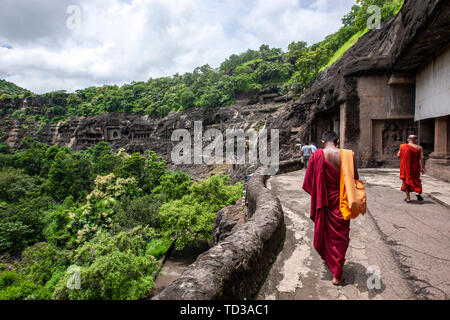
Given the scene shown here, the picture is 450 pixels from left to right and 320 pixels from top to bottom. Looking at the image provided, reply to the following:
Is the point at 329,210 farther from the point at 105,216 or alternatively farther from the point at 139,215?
the point at 105,216

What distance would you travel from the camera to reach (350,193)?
2.77 metres

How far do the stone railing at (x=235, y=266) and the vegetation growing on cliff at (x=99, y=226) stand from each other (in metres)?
8.31

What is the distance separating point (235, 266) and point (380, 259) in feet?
6.61

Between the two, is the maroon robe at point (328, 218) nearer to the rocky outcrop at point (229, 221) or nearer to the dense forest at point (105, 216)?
the rocky outcrop at point (229, 221)

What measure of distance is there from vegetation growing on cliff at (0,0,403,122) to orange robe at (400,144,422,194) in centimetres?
2563

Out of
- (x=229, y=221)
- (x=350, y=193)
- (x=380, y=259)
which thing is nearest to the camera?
(x=350, y=193)

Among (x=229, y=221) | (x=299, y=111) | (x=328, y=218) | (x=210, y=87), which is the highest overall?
(x=210, y=87)

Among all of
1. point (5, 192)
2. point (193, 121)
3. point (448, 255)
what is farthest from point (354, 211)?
point (193, 121)

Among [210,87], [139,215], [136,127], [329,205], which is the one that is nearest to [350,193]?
[329,205]

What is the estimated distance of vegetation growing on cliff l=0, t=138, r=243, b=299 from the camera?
10.2 meters

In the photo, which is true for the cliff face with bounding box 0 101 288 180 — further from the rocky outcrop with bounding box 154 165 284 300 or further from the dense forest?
the rocky outcrop with bounding box 154 165 284 300
